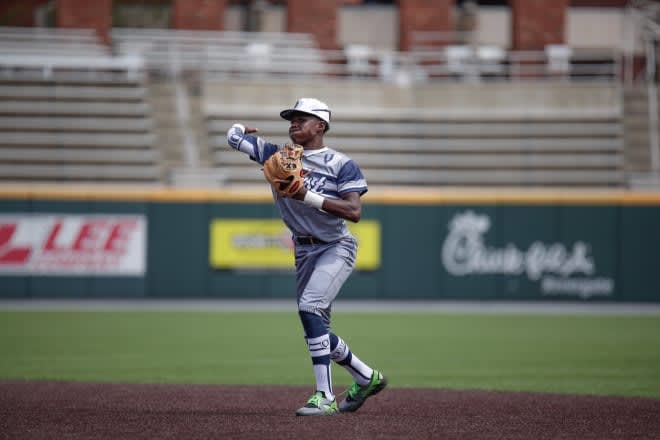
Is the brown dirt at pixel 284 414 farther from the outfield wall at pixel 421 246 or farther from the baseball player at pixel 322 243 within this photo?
the outfield wall at pixel 421 246

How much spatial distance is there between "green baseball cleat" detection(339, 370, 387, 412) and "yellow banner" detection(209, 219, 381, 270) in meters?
13.8

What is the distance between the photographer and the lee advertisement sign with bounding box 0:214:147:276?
819 inches

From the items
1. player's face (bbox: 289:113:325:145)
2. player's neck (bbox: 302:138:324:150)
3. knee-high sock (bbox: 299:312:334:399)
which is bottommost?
knee-high sock (bbox: 299:312:334:399)

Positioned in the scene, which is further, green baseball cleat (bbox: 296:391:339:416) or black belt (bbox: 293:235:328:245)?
black belt (bbox: 293:235:328:245)

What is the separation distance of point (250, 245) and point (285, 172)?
573 inches

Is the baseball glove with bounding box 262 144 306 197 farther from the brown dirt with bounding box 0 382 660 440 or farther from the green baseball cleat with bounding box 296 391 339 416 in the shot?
the brown dirt with bounding box 0 382 660 440

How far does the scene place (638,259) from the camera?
21750 mm

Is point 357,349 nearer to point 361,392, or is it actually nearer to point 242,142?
point 361,392

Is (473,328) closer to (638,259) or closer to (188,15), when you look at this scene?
(638,259)

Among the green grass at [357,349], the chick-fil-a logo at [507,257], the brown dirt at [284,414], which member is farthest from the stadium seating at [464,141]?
the brown dirt at [284,414]

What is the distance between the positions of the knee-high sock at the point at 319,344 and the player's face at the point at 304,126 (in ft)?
4.10

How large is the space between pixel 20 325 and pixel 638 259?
488 inches

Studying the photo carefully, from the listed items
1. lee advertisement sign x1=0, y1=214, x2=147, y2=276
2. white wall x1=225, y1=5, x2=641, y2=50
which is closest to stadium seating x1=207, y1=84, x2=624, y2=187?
lee advertisement sign x1=0, y1=214, x2=147, y2=276

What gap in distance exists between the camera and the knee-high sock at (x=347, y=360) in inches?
300
